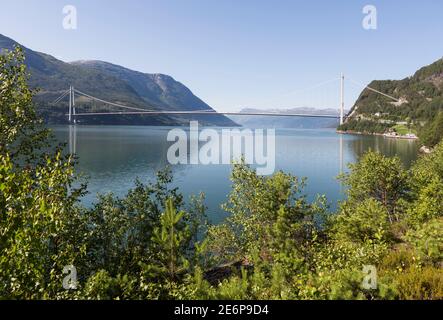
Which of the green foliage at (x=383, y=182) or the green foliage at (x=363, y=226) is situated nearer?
the green foliage at (x=363, y=226)

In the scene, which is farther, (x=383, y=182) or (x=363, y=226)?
(x=383, y=182)

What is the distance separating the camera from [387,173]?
18.6 m

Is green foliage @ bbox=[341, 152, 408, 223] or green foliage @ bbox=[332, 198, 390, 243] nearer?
green foliage @ bbox=[332, 198, 390, 243]

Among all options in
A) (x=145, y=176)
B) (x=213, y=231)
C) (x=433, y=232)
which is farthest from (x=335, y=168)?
(x=433, y=232)

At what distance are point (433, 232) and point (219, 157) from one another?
57.7 meters

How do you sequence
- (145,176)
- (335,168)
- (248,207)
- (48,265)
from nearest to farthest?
(48,265), (248,207), (145,176), (335,168)

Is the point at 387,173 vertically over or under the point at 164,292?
over

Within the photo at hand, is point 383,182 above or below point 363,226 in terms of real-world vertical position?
above

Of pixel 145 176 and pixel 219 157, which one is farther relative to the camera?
pixel 219 157

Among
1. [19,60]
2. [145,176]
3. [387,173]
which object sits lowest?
[145,176]

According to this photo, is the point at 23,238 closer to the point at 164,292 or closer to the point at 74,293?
the point at 74,293
